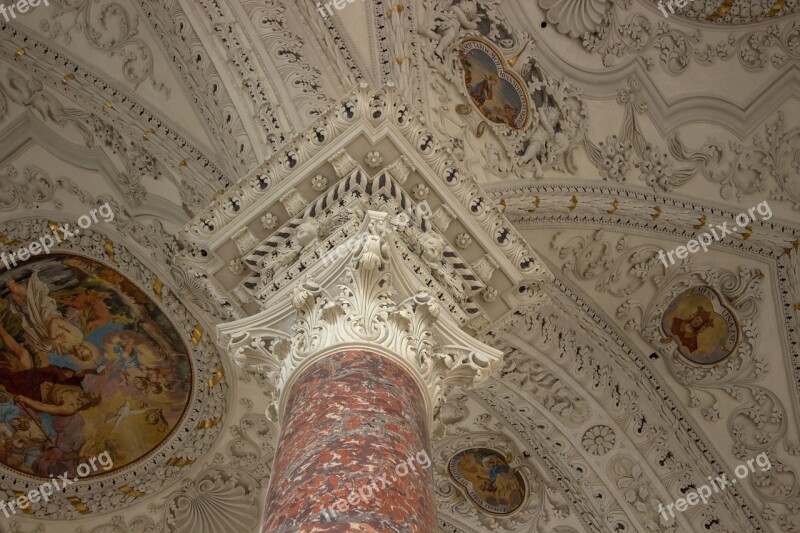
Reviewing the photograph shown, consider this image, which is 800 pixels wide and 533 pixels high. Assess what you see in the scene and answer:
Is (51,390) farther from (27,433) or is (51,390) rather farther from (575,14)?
(575,14)

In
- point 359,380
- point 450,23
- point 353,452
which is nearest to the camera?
point 353,452

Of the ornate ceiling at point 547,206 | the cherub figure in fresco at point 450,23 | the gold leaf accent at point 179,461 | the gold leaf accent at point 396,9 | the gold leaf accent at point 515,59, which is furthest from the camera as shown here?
the gold leaf accent at point 179,461

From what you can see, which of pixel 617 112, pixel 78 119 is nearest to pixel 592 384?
pixel 617 112

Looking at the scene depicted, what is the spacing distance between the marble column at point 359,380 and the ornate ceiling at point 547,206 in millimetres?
2542

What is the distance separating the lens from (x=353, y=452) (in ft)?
9.97

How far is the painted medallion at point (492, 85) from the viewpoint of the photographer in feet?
23.6

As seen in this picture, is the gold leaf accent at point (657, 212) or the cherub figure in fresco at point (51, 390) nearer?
the gold leaf accent at point (657, 212)

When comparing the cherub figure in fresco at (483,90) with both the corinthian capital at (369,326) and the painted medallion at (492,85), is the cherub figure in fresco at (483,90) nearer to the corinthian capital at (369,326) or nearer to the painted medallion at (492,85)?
the painted medallion at (492,85)

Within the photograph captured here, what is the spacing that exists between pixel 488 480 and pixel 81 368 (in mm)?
3838

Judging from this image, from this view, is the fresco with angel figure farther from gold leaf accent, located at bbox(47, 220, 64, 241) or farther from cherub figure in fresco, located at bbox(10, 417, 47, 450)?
gold leaf accent, located at bbox(47, 220, 64, 241)

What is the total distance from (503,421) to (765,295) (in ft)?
8.35

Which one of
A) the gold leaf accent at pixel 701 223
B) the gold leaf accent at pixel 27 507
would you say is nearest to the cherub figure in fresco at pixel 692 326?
the gold leaf accent at pixel 701 223

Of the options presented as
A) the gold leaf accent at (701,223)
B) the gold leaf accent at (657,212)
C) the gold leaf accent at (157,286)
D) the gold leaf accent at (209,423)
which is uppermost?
the gold leaf accent at (157,286)

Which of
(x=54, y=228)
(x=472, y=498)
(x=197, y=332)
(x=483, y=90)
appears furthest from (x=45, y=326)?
(x=483, y=90)
